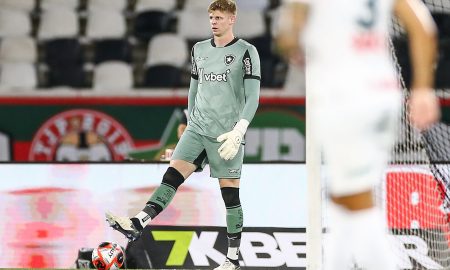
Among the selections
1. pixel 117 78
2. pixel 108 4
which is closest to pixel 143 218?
pixel 117 78

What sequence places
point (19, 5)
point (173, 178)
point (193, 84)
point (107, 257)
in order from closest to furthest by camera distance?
1. point (173, 178)
2. point (193, 84)
3. point (107, 257)
4. point (19, 5)

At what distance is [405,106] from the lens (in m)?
5.77

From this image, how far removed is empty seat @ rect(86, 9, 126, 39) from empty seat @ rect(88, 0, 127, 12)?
45 millimetres

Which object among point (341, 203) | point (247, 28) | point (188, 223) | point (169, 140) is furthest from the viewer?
point (247, 28)

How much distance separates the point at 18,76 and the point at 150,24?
148 centimetres

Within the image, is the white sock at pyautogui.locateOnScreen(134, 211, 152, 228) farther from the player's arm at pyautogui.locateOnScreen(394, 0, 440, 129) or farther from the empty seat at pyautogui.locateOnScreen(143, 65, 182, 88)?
the empty seat at pyautogui.locateOnScreen(143, 65, 182, 88)

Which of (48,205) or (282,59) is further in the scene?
(282,59)

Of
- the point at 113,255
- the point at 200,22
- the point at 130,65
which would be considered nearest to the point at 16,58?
the point at 130,65

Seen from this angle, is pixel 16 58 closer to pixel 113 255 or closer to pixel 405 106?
pixel 113 255

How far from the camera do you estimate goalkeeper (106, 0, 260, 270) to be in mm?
5641

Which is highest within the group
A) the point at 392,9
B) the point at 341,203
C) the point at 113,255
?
the point at 392,9

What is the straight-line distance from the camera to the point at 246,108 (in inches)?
218

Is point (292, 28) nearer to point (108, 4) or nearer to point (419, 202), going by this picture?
point (419, 202)

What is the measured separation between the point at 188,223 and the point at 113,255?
805mm
